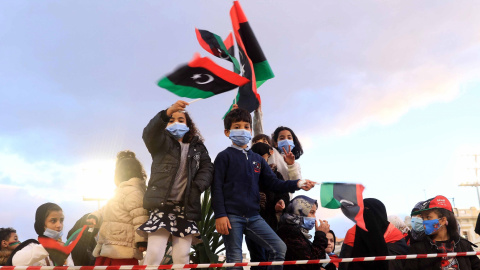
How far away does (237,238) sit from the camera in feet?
14.7

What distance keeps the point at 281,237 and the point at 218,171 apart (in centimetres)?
99

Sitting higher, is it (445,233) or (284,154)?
(284,154)

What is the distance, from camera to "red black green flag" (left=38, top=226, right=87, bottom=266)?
15.9ft

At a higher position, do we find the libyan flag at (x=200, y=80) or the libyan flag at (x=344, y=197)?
the libyan flag at (x=200, y=80)

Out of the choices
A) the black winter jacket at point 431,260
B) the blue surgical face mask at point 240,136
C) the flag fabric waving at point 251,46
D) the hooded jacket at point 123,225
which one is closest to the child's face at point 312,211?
the blue surgical face mask at point 240,136

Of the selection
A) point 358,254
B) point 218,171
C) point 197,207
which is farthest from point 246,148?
point 358,254

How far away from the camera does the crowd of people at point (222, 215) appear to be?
14.8 ft

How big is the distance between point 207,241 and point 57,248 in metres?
1.90

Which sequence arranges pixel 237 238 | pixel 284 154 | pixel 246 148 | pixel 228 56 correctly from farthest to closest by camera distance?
pixel 228 56 → pixel 284 154 → pixel 246 148 → pixel 237 238

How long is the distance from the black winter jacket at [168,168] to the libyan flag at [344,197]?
128cm

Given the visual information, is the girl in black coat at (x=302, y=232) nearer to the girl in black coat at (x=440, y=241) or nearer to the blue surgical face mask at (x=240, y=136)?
the blue surgical face mask at (x=240, y=136)

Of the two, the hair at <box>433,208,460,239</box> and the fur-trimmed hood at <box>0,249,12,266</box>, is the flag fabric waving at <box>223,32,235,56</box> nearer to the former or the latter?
the hair at <box>433,208,460,239</box>

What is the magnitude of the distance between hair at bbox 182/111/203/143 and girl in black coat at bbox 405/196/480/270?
2.67 metres

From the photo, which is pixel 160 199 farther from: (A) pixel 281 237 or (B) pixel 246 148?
(A) pixel 281 237
